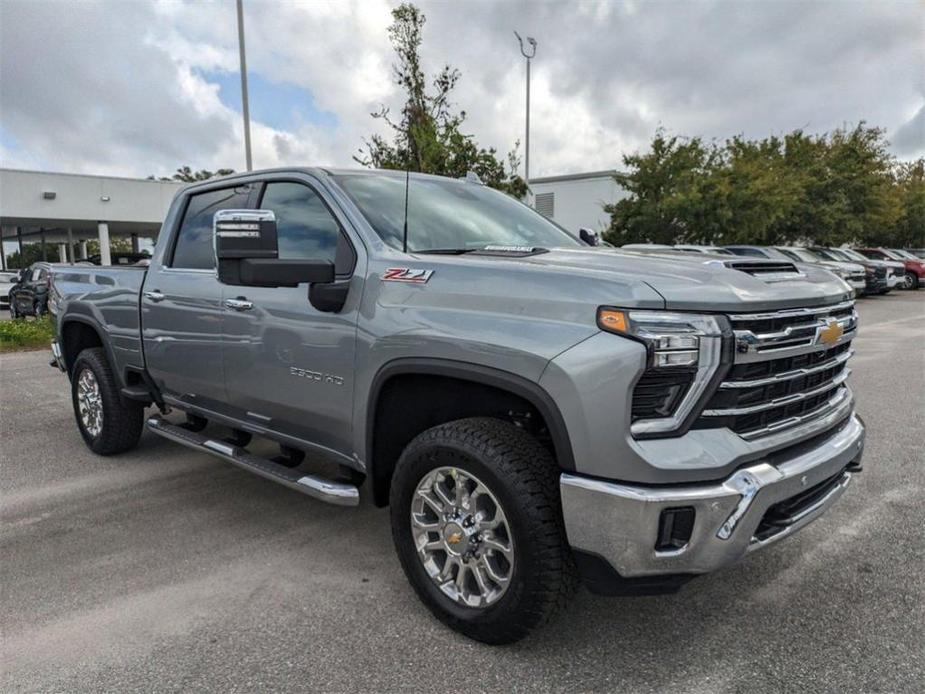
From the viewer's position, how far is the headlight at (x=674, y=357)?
2.24 m

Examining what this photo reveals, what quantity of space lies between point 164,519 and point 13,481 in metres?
1.52

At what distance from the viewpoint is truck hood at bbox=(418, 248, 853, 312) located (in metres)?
2.32

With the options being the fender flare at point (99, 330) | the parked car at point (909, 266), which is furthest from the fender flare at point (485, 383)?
the parked car at point (909, 266)

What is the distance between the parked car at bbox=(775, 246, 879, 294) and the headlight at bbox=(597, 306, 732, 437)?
18.0 m

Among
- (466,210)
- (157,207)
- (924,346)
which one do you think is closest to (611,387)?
(466,210)

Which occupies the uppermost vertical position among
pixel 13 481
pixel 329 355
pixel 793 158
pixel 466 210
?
pixel 793 158

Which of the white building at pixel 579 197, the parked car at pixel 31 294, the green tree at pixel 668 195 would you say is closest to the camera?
the parked car at pixel 31 294

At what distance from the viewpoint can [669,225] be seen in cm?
2356

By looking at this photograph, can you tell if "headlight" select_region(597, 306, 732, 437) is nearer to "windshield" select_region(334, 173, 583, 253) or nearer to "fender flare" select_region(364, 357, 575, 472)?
"fender flare" select_region(364, 357, 575, 472)

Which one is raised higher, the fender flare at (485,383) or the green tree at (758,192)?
the green tree at (758,192)

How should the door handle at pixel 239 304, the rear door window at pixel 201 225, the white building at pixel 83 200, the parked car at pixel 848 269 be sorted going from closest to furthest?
the door handle at pixel 239 304
the rear door window at pixel 201 225
the parked car at pixel 848 269
the white building at pixel 83 200

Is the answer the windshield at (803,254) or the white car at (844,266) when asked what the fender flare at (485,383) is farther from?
the windshield at (803,254)

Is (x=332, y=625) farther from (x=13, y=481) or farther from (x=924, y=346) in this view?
(x=924, y=346)

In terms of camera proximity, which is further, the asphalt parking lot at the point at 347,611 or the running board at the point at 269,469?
the running board at the point at 269,469
